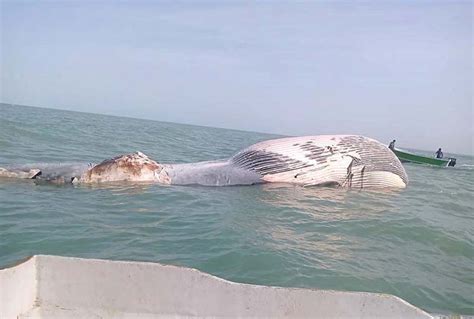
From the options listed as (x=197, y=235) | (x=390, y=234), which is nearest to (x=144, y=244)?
(x=197, y=235)

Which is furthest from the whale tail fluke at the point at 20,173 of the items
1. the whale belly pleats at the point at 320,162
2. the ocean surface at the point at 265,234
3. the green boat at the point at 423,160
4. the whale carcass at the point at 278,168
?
the green boat at the point at 423,160

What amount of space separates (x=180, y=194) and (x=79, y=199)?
1.61m

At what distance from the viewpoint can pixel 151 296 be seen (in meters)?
3.25

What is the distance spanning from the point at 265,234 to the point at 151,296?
2.58m

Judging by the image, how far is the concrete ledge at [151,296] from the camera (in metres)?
3.09

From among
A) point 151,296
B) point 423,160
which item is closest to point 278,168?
point 151,296

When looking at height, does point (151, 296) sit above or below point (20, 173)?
below

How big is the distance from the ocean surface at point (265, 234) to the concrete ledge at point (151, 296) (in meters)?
1.14

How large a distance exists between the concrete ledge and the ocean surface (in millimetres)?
1142

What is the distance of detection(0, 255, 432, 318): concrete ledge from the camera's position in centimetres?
309

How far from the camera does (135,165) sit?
866cm

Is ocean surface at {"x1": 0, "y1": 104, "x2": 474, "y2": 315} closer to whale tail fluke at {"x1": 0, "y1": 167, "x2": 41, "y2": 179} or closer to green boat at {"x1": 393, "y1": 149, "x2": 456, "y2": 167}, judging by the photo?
whale tail fluke at {"x1": 0, "y1": 167, "x2": 41, "y2": 179}

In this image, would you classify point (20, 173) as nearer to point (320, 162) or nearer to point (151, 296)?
point (320, 162)

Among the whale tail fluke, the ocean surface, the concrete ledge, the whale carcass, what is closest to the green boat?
the ocean surface
